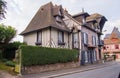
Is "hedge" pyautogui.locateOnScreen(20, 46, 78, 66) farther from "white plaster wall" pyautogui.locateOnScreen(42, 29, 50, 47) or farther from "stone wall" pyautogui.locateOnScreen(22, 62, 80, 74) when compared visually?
"white plaster wall" pyautogui.locateOnScreen(42, 29, 50, 47)

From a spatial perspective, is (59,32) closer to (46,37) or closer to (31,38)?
(46,37)

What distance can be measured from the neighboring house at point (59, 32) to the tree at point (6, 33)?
2.98 m

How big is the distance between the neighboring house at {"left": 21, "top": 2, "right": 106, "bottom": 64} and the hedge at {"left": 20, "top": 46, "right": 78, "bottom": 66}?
2594 mm

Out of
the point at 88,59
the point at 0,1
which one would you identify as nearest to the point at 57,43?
the point at 88,59

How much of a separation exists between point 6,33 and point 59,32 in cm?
763

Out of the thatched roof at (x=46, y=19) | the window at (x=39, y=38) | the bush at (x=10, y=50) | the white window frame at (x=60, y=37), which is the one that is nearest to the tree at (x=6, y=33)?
the bush at (x=10, y=50)

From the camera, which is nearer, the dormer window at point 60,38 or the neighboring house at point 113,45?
the dormer window at point 60,38

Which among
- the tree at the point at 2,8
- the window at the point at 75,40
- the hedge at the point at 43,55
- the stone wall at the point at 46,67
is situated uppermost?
the tree at the point at 2,8

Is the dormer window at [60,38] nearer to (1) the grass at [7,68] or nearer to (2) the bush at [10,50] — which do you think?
(2) the bush at [10,50]

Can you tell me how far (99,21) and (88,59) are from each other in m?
11.0

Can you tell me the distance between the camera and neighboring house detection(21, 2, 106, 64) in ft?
88.5

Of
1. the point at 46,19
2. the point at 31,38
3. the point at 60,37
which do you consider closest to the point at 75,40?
the point at 60,37

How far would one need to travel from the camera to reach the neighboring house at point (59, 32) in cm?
2698

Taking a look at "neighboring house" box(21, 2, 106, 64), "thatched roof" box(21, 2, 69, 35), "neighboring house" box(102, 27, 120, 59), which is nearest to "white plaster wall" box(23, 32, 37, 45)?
"neighboring house" box(21, 2, 106, 64)
